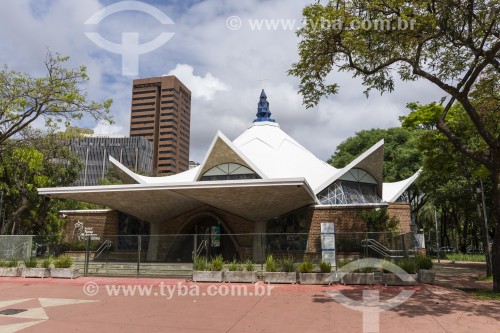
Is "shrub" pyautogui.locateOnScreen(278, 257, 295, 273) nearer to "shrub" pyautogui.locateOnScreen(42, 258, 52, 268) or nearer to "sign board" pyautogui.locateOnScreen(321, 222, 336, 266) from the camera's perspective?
"sign board" pyautogui.locateOnScreen(321, 222, 336, 266)

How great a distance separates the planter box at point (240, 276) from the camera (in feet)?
45.8

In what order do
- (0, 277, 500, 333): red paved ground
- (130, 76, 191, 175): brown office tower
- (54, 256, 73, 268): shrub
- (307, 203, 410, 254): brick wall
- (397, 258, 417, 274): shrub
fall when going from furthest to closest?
1. (130, 76, 191, 175): brown office tower
2. (307, 203, 410, 254): brick wall
3. (54, 256, 73, 268): shrub
4. (397, 258, 417, 274): shrub
5. (0, 277, 500, 333): red paved ground

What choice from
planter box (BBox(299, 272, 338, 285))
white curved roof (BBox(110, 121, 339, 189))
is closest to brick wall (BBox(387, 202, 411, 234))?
white curved roof (BBox(110, 121, 339, 189))

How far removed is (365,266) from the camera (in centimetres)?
1375

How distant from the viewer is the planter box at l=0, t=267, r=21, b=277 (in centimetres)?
1639

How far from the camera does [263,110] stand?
115 feet

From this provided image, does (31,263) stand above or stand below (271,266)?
below

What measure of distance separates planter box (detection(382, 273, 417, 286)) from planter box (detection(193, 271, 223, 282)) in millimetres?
5671

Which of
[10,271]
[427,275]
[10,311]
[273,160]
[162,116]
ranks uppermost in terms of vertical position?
[162,116]

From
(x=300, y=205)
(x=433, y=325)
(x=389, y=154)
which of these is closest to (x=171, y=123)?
(x=389, y=154)

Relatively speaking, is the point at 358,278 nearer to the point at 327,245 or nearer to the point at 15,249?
the point at 327,245

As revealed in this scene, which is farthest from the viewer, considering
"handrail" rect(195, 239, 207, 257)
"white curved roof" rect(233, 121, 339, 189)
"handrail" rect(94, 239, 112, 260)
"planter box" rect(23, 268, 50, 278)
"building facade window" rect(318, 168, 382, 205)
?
"white curved roof" rect(233, 121, 339, 189)

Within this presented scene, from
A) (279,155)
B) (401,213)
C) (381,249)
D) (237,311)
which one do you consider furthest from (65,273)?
(401,213)

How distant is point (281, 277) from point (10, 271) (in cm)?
1140
